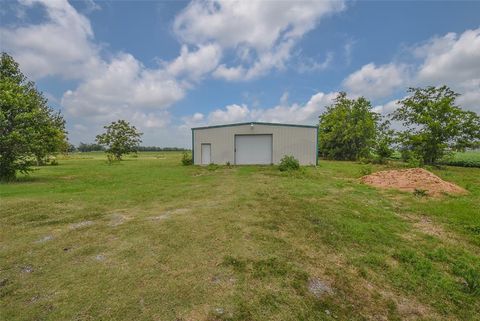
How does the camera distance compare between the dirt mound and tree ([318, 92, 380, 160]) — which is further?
tree ([318, 92, 380, 160])

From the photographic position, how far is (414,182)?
8.69 metres

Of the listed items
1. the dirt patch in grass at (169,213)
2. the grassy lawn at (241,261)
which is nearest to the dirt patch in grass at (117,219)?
the grassy lawn at (241,261)

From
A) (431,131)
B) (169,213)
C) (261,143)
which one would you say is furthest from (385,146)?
(169,213)

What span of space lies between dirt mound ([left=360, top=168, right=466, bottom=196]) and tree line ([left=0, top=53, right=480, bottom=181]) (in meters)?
7.47

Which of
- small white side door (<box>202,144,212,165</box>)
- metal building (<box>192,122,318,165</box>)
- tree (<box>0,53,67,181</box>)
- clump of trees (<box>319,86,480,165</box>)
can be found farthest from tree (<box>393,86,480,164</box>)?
tree (<box>0,53,67,181</box>)

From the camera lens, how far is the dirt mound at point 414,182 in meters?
7.87

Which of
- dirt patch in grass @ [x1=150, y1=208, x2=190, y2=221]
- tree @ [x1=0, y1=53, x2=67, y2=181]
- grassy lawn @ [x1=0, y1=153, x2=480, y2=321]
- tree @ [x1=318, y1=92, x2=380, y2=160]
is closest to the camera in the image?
grassy lawn @ [x1=0, y1=153, x2=480, y2=321]

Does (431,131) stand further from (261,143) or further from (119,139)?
(119,139)

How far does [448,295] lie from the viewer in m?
2.96

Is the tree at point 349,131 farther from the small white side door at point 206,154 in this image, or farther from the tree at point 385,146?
the small white side door at point 206,154

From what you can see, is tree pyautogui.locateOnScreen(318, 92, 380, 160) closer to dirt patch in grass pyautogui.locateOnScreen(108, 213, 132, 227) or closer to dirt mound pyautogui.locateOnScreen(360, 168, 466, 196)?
dirt mound pyautogui.locateOnScreen(360, 168, 466, 196)

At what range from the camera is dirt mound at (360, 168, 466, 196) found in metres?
7.87

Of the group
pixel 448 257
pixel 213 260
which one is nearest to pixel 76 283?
pixel 213 260

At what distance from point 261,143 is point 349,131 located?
512 inches
